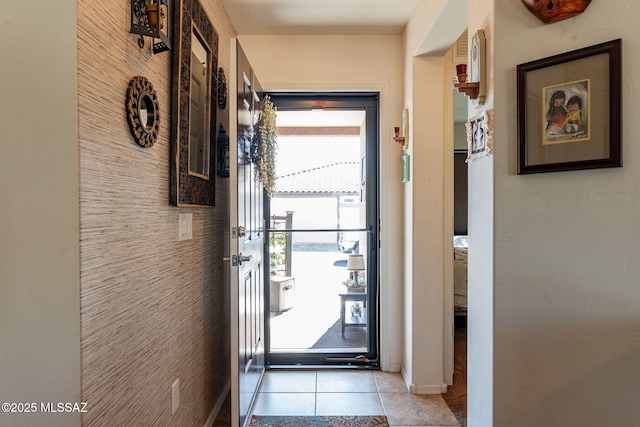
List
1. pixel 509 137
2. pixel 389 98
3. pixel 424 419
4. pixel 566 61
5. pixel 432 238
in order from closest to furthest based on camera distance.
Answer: pixel 566 61 → pixel 509 137 → pixel 424 419 → pixel 432 238 → pixel 389 98

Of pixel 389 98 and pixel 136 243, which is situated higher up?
pixel 389 98

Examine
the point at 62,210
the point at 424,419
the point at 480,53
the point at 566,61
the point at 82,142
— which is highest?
the point at 480,53

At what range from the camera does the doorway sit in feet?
9.44

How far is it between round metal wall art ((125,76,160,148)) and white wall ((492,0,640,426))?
1.23m

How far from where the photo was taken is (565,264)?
1.16 meters

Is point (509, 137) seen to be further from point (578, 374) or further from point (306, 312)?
point (306, 312)

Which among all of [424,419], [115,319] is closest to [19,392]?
[115,319]

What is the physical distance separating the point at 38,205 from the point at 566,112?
155cm

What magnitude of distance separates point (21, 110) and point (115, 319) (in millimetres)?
645

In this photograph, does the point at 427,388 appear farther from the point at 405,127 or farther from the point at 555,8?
the point at 555,8

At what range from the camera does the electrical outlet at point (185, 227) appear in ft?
5.37

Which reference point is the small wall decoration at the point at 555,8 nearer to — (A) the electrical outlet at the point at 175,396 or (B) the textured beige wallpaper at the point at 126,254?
(B) the textured beige wallpaper at the point at 126,254

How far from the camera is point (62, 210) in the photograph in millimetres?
945

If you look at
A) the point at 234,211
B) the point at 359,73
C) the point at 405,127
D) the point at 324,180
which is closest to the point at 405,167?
the point at 405,127
